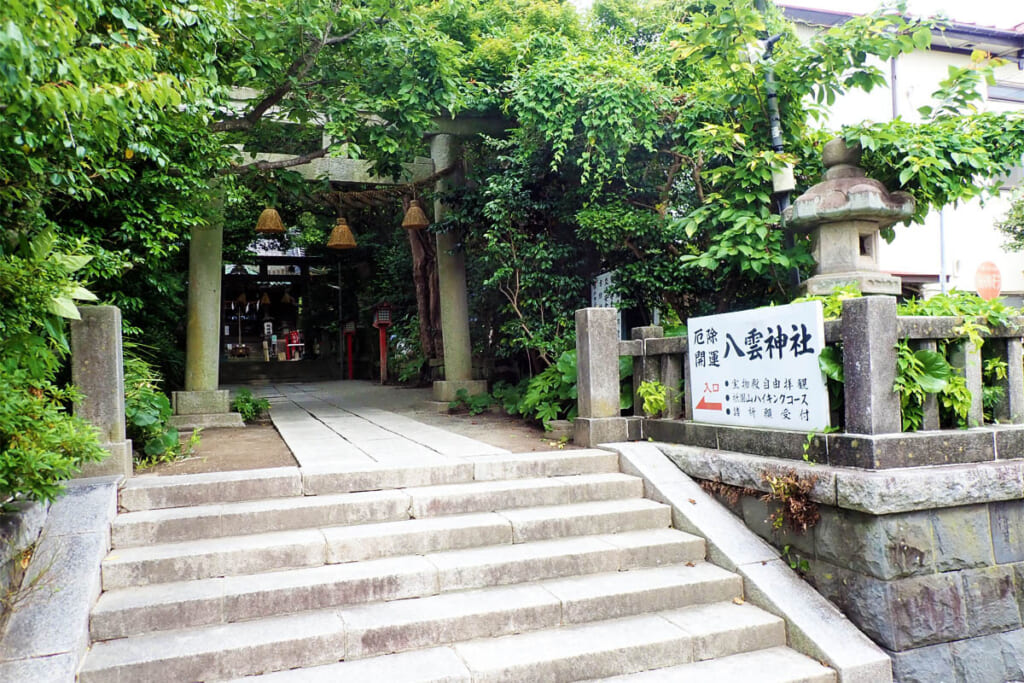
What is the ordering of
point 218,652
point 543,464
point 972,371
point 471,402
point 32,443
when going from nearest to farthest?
point 218,652 < point 32,443 < point 972,371 < point 543,464 < point 471,402

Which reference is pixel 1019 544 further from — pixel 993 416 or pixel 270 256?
pixel 270 256

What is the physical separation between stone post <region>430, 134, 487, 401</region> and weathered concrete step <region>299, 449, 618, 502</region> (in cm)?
505

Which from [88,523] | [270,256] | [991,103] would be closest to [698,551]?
[88,523]

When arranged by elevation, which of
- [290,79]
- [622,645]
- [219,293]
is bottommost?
[622,645]

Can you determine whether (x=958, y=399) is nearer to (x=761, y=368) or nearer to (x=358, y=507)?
(x=761, y=368)

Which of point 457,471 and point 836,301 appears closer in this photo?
point 836,301

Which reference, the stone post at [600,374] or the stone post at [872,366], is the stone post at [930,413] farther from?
the stone post at [600,374]

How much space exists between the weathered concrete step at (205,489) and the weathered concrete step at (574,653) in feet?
5.18

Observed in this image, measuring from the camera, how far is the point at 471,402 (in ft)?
32.0

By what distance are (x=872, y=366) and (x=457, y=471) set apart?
9.87ft

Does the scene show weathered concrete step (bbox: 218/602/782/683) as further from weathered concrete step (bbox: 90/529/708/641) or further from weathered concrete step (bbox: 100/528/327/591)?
weathered concrete step (bbox: 100/528/327/591)

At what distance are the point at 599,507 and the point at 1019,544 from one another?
2692 millimetres

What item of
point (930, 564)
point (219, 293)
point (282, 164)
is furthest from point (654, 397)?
point (219, 293)

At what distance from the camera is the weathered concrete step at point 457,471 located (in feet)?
16.2
